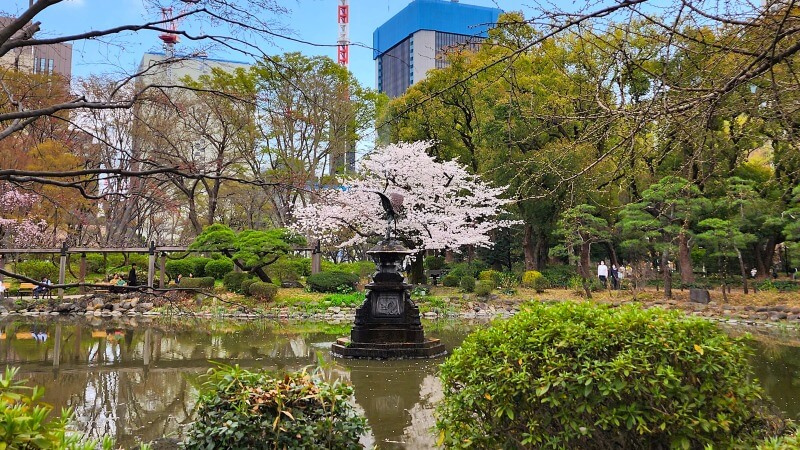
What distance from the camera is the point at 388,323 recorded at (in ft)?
32.4

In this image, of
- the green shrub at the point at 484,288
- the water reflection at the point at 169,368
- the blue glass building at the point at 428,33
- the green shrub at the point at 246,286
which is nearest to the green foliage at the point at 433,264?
the green shrub at the point at 484,288

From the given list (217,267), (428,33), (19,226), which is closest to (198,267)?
(217,267)

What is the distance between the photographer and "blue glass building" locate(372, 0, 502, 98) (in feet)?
10.2

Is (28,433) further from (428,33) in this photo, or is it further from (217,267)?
(217,267)

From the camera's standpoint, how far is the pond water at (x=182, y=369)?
5.27m

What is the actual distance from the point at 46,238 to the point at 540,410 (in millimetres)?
29538

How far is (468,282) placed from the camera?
2128 cm

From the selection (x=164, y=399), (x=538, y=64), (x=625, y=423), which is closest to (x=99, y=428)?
(x=164, y=399)

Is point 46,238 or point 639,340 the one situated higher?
point 46,238

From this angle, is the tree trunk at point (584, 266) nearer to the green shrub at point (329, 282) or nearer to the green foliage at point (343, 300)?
the green foliage at point (343, 300)

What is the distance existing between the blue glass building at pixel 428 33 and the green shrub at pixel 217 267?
66.0 feet

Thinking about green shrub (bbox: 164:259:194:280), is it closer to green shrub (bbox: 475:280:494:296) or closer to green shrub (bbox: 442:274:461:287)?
green shrub (bbox: 442:274:461:287)

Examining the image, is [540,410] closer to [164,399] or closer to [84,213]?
[164,399]

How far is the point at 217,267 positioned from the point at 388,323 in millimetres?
15725
